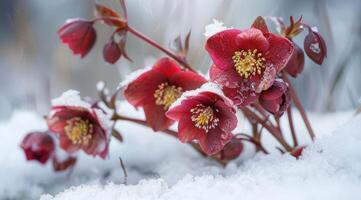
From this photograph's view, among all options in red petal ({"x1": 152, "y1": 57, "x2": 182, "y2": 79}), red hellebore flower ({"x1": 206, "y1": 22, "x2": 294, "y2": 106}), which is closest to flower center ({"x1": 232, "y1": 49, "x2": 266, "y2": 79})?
red hellebore flower ({"x1": 206, "y1": 22, "x2": 294, "y2": 106})

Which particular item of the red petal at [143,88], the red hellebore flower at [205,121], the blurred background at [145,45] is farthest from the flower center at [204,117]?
the blurred background at [145,45]

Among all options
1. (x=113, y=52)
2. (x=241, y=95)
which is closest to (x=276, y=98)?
(x=241, y=95)

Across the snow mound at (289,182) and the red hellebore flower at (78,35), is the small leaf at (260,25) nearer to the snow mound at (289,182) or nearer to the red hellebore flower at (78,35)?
the snow mound at (289,182)

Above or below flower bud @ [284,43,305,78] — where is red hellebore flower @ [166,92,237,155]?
below

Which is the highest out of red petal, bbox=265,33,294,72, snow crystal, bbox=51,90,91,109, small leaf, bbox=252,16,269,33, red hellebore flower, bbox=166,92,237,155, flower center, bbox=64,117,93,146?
small leaf, bbox=252,16,269,33

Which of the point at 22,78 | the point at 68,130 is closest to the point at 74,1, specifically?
the point at 22,78

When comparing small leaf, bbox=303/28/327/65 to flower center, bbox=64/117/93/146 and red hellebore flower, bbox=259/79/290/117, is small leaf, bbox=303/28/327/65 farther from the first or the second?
flower center, bbox=64/117/93/146
